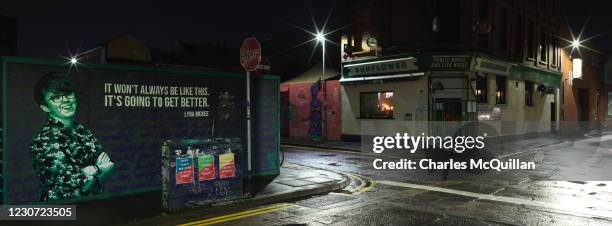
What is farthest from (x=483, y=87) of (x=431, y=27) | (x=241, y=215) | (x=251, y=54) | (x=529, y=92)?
(x=241, y=215)

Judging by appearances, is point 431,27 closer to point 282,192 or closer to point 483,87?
point 483,87

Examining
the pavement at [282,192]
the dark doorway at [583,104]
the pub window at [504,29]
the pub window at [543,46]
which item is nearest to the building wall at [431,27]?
the pub window at [504,29]

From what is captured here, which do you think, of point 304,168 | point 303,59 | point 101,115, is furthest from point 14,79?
point 303,59

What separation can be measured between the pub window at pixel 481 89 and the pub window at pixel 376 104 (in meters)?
4.43

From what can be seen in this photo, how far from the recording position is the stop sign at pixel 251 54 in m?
10.5

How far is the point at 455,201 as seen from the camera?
29.0 feet

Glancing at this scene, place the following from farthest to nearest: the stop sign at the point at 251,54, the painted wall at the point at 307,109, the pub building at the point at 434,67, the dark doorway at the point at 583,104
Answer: the dark doorway at the point at 583,104, the painted wall at the point at 307,109, the pub building at the point at 434,67, the stop sign at the point at 251,54

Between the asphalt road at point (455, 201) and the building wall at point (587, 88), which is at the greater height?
the building wall at point (587, 88)

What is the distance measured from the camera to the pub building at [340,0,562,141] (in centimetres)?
2200

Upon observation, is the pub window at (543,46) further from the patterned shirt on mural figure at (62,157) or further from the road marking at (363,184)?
the patterned shirt on mural figure at (62,157)

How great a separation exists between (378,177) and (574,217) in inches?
213

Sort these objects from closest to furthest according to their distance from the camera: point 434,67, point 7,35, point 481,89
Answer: point 7,35
point 434,67
point 481,89

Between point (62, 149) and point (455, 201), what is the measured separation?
747cm

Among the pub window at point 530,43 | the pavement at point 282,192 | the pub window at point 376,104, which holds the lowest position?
the pavement at point 282,192
